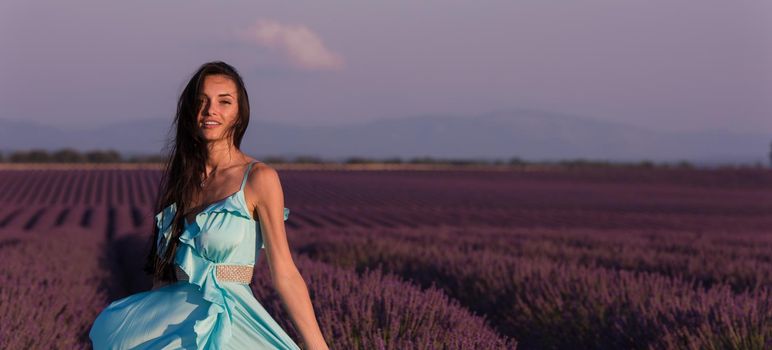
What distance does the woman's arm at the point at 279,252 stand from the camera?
2076mm

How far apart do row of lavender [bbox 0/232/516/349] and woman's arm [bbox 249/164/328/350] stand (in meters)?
1.12

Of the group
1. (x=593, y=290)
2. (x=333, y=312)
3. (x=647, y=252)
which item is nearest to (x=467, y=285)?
(x=593, y=290)

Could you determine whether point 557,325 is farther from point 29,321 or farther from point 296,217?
point 296,217

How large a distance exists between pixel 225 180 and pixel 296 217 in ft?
61.9

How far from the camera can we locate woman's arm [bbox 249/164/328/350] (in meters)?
2.08

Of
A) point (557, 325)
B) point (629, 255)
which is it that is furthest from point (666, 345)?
point (629, 255)

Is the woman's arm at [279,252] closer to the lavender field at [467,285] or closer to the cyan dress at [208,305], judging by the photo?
the cyan dress at [208,305]

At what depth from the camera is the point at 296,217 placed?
68.8ft

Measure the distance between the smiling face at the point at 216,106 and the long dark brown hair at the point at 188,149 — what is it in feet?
0.04

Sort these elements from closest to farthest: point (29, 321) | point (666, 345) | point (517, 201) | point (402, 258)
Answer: point (29, 321) < point (666, 345) < point (402, 258) < point (517, 201)

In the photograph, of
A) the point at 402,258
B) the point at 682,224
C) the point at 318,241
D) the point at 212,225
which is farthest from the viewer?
the point at 682,224

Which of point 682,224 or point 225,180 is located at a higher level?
point 225,180

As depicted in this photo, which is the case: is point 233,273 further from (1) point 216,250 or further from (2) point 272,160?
(2) point 272,160

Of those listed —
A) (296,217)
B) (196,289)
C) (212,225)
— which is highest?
(212,225)
